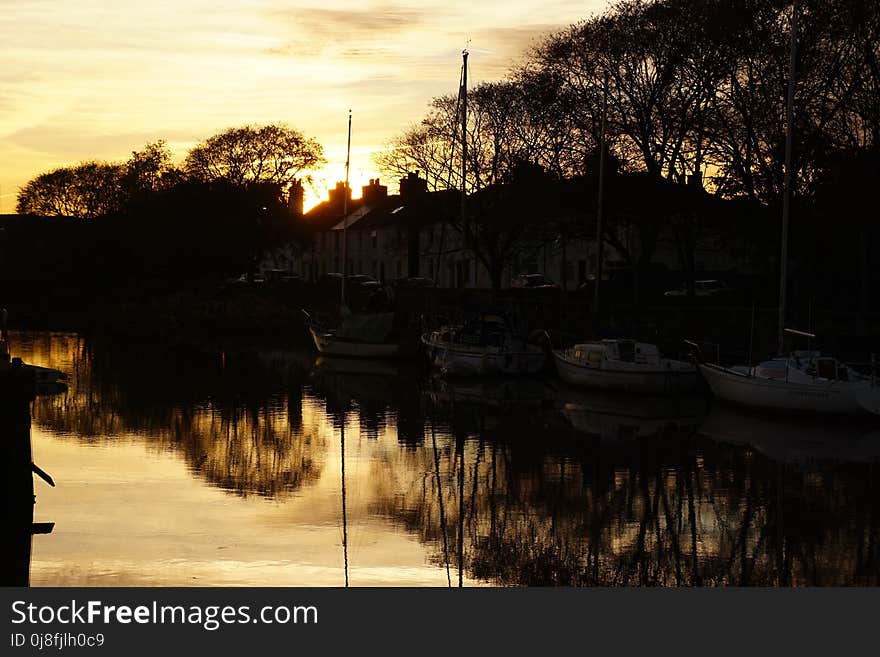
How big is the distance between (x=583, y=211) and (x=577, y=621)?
43.9m

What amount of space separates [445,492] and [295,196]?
254 ft

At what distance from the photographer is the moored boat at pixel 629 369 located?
3853 centimetres

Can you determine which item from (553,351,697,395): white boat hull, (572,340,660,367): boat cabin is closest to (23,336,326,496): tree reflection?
(572,340,660,367): boat cabin

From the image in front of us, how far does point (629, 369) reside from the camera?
38750mm

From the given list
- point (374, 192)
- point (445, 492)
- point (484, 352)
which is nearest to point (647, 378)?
point (484, 352)

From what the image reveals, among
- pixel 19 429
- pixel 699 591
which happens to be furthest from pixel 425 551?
pixel 19 429

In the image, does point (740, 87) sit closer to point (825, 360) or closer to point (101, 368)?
point (825, 360)

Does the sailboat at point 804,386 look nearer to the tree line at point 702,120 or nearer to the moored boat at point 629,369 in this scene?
the moored boat at point 629,369

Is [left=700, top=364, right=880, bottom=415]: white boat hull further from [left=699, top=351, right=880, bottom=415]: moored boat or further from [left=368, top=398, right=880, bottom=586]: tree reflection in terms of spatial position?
[left=368, top=398, right=880, bottom=586]: tree reflection

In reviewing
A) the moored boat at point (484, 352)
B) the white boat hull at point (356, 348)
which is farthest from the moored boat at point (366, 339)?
the moored boat at point (484, 352)

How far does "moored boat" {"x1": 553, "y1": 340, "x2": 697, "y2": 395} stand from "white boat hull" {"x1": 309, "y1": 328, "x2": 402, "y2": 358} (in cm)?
1570

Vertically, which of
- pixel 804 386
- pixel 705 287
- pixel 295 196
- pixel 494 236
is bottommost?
pixel 804 386

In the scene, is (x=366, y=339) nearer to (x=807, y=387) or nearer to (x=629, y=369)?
(x=629, y=369)

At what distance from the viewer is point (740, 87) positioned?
49562 mm
